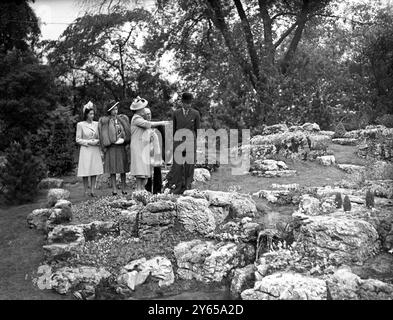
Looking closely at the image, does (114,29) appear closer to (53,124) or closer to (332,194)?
(53,124)

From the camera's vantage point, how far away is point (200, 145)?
1464cm

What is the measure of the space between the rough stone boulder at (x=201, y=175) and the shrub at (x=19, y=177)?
380 centimetres

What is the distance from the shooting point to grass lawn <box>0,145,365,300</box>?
7.30m

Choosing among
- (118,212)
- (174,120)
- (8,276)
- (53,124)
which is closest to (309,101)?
(53,124)

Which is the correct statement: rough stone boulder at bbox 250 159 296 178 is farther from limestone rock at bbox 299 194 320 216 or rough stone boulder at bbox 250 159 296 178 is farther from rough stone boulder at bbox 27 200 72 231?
rough stone boulder at bbox 27 200 72 231

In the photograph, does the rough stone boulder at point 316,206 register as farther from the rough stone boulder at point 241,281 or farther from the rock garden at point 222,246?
the rough stone boulder at point 241,281

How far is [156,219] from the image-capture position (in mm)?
8047

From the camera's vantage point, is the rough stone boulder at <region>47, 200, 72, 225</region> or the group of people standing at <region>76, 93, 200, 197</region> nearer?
the rough stone boulder at <region>47, 200, 72, 225</region>

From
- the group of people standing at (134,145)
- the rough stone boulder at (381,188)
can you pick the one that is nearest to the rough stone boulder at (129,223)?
the group of people standing at (134,145)

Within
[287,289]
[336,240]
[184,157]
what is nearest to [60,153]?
[184,157]

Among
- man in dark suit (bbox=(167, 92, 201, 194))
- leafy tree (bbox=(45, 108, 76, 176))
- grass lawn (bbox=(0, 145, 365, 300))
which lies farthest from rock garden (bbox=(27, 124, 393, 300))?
leafy tree (bbox=(45, 108, 76, 176))

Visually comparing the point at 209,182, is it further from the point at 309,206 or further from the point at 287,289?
the point at 287,289

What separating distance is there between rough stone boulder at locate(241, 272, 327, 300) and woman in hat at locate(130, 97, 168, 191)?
4211 mm

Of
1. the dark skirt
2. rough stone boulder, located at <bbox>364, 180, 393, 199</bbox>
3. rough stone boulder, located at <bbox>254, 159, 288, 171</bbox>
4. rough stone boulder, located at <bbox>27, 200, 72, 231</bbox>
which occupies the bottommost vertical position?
rough stone boulder, located at <bbox>27, 200, 72, 231</bbox>
